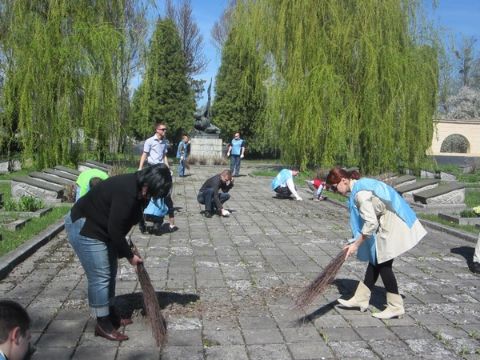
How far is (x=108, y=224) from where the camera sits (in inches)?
168

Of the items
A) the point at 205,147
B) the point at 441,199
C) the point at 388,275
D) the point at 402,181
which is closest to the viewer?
the point at 388,275

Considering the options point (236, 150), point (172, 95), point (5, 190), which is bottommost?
point (5, 190)

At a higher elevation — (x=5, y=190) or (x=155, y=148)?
(x=155, y=148)

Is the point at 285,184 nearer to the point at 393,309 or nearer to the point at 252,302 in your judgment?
the point at 252,302

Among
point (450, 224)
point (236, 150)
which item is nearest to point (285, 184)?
point (450, 224)

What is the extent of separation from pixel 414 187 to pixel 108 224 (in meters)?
11.8

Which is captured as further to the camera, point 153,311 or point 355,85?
point 355,85

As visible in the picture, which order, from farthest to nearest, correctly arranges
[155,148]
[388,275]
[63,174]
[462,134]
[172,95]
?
[462,134], [172,95], [63,174], [155,148], [388,275]

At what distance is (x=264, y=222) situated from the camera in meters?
11.3

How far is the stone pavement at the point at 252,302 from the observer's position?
14.5ft

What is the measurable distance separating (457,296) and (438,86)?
1544 cm

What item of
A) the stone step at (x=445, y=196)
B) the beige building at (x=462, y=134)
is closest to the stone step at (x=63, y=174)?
the stone step at (x=445, y=196)

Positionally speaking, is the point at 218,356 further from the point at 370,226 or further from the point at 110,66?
the point at 110,66

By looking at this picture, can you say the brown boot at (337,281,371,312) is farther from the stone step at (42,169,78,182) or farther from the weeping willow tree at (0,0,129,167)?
the weeping willow tree at (0,0,129,167)
